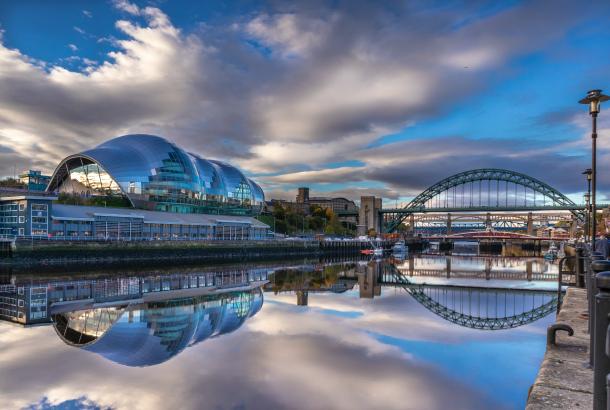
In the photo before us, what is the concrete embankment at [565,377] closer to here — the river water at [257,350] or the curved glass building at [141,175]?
the river water at [257,350]

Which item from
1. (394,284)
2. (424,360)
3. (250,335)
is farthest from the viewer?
(394,284)

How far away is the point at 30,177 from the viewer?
85.0 metres

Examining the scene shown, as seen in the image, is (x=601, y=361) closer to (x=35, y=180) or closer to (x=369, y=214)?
(x=35, y=180)

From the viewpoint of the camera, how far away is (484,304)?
2705cm

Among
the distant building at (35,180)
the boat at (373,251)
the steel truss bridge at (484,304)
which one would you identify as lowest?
the boat at (373,251)

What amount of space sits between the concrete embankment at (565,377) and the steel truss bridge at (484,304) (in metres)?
10.4

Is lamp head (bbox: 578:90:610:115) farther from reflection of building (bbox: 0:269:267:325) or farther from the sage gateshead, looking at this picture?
the sage gateshead

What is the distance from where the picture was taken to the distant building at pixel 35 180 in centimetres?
8481

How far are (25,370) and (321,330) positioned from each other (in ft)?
29.5

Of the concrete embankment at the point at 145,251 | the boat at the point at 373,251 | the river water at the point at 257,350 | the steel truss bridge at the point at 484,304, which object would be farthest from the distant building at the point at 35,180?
the steel truss bridge at the point at 484,304

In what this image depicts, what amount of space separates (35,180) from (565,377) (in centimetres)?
9623

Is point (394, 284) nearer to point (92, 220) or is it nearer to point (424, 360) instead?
point (424, 360)

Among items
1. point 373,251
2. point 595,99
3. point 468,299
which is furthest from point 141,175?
point 595,99

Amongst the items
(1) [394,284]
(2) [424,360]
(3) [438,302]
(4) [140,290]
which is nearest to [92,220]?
(4) [140,290]
